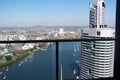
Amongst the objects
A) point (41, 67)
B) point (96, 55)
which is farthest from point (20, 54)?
point (96, 55)

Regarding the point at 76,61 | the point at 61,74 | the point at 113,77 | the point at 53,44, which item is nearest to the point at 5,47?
the point at 53,44

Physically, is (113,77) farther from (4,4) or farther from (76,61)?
(4,4)

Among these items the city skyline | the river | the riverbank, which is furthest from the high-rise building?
the city skyline

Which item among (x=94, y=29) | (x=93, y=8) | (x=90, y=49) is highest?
(x=93, y=8)

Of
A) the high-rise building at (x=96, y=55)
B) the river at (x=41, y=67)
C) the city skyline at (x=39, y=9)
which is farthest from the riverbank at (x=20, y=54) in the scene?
the city skyline at (x=39, y=9)

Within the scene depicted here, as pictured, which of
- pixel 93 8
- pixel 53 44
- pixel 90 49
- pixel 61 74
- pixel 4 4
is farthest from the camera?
pixel 4 4

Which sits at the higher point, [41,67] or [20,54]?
[20,54]

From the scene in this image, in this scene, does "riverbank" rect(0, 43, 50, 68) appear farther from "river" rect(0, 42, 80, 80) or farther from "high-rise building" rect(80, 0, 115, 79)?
"high-rise building" rect(80, 0, 115, 79)

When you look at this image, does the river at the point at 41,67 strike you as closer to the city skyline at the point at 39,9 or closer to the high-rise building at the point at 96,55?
the high-rise building at the point at 96,55

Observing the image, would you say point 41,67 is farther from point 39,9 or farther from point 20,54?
point 39,9
